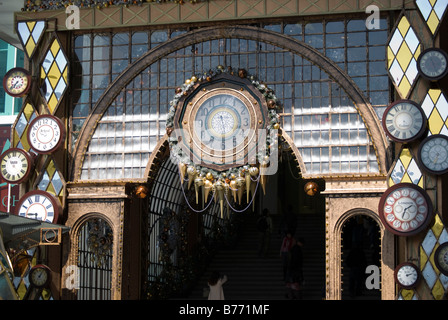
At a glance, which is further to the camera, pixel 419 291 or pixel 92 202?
pixel 92 202

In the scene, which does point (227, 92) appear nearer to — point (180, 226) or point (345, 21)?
point (345, 21)

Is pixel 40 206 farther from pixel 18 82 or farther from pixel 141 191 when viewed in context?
pixel 18 82

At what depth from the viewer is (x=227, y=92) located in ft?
67.6

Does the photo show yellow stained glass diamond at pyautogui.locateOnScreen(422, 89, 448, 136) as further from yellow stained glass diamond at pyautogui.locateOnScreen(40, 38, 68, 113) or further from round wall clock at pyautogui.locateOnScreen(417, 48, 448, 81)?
yellow stained glass diamond at pyautogui.locateOnScreen(40, 38, 68, 113)

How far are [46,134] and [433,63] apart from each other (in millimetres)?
8839

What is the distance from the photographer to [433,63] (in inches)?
738

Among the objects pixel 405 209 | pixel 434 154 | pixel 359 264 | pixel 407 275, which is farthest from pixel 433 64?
pixel 359 264

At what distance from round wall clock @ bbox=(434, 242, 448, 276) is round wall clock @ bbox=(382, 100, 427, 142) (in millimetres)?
2284

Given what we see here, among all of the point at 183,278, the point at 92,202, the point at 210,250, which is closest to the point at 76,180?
the point at 92,202

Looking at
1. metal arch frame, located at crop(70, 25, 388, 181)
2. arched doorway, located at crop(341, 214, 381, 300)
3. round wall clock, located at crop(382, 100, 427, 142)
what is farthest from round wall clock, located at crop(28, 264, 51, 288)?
round wall clock, located at crop(382, 100, 427, 142)

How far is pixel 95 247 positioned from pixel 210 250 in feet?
16.3

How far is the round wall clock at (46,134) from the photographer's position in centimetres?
2105

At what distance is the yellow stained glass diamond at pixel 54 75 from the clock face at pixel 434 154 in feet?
27.5

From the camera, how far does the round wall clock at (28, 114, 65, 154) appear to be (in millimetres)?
21047
